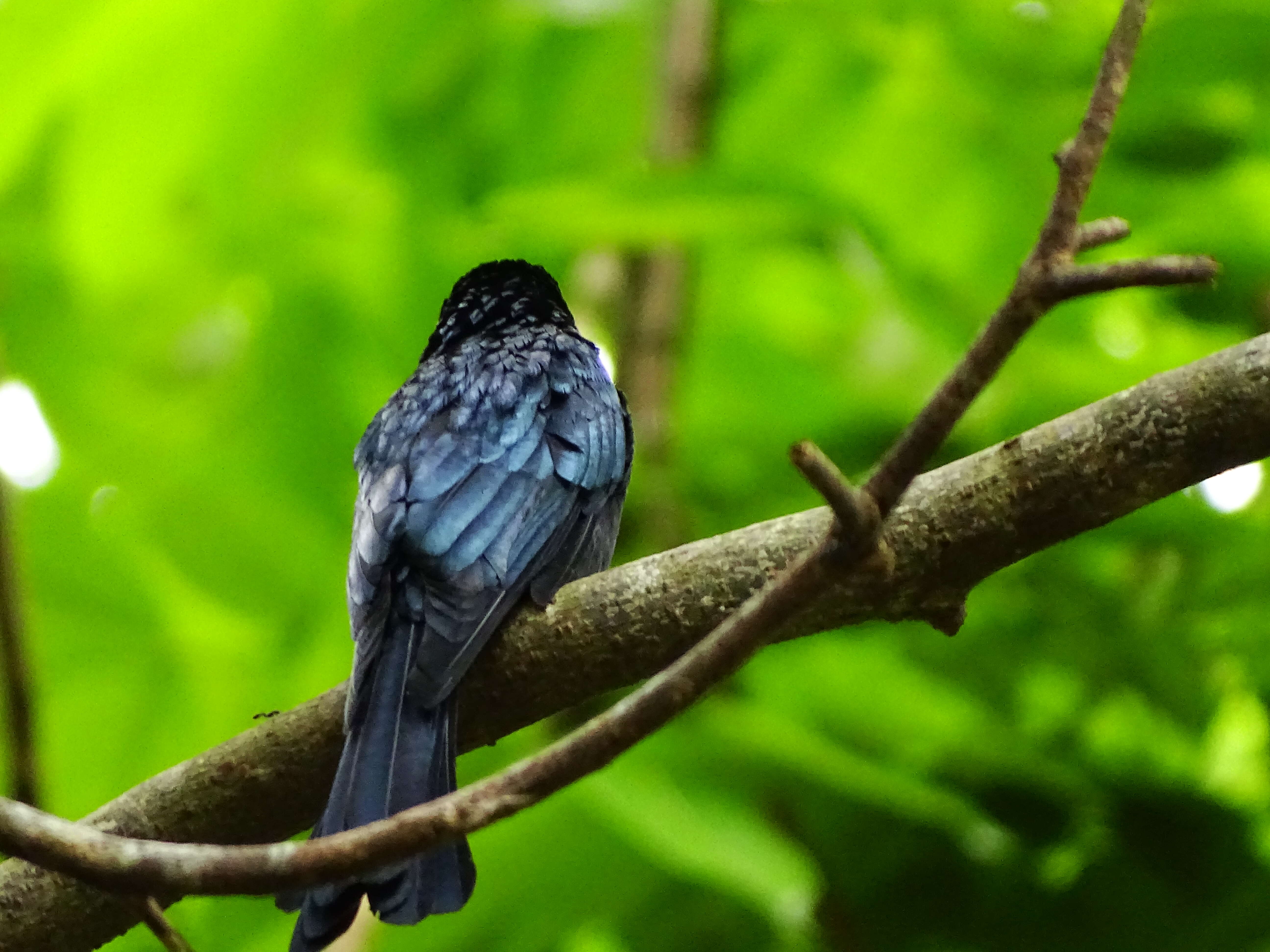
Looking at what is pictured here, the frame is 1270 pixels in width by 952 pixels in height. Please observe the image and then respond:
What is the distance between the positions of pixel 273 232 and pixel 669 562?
7.26ft

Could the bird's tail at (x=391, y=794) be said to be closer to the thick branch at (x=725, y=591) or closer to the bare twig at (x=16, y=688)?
the thick branch at (x=725, y=591)

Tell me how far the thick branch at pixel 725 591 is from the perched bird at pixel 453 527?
0.33 ft

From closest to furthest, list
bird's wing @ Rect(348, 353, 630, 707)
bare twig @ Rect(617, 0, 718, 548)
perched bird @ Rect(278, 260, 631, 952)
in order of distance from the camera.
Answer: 1. perched bird @ Rect(278, 260, 631, 952)
2. bird's wing @ Rect(348, 353, 630, 707)
3. bare twig @ Rect(617, 0, 718, 548)

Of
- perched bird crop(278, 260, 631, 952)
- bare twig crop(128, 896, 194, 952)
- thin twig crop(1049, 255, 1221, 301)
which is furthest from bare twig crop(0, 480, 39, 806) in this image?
thin twig crop(1049, 255, 1221, 301)

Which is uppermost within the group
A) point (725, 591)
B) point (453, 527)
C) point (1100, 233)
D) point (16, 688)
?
point (453, 527)

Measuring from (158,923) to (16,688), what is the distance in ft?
4.27

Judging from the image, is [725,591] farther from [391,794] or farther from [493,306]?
[493,306]

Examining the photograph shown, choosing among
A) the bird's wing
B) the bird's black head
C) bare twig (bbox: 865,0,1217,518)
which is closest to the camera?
bare twig (bbox: 865,0,1217,518)

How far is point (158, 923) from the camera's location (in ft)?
6.58

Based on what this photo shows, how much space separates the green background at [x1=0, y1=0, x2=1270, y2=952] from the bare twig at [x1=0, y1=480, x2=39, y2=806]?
0.35 meters

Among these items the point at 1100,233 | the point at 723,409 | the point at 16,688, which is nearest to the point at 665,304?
the point at 723,409

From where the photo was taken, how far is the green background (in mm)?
3312

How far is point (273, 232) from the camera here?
169 inches

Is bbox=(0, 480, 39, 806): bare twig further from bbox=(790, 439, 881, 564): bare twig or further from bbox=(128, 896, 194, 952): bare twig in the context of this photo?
bbox=(790, 439, 881, 564): bare twig
